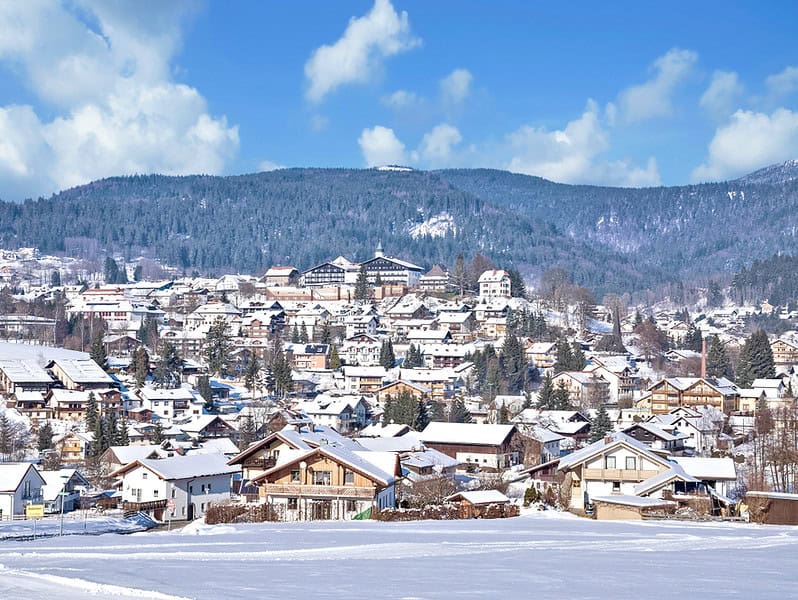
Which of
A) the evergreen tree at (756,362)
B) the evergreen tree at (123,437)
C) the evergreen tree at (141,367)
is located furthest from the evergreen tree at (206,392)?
the evergreen tree at (756,362)

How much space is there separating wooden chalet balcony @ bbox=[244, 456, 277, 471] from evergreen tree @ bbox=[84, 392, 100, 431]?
79.0 ft

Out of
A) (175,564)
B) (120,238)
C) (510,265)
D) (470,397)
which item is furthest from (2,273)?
(175,564)

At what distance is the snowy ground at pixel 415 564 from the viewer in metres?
8.09

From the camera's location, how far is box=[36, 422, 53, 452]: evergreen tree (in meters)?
44.6

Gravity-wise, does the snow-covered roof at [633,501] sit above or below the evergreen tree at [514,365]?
below

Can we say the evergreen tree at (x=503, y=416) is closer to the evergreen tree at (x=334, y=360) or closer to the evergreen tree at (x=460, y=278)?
the evergreen tree at (x=334, y=360)

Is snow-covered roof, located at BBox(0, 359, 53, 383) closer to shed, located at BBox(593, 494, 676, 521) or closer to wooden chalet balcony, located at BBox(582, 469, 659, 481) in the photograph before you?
wooden chalet balcony, located at BBox(582, 469, 659, 481)

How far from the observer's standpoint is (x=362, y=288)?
100000 millimetres

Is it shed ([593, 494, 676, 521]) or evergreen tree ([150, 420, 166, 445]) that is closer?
shed ([593, 494, 676, 521])

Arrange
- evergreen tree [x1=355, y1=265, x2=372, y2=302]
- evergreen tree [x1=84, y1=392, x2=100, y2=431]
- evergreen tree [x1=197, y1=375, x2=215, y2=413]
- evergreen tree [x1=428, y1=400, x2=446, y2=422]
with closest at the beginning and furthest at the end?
evergreen tree [x1=84, y1=392, x2=100, y2=431] < evergreen tree [x1=428, y1=400, x2=446, y2=422] < evergreen tree [x1=197, y1=375, x2=215, y2=413] < evergreen tree [x1=355, y1=265, x2=372, y2=302]

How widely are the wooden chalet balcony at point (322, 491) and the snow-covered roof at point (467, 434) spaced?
2161 cm

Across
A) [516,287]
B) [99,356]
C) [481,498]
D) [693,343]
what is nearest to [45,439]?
[99,356]

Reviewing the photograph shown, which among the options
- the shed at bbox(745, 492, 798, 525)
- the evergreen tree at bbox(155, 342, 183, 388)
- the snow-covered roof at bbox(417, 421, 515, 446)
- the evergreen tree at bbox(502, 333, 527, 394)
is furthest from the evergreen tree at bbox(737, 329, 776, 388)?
the shed at bbox(745, 492, 798, 525)

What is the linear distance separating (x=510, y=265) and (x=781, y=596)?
17196cm
